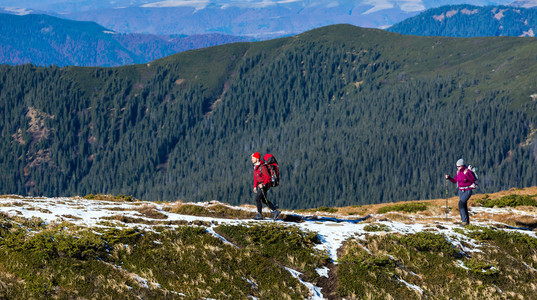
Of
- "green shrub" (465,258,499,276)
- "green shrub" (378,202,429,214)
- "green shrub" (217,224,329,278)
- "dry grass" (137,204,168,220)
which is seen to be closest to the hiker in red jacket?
"green shrub" (217,224,329,278)

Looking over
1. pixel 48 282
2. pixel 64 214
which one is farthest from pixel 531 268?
pixel 64 214

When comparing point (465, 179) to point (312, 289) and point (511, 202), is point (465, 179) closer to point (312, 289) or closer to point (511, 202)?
point (511, 202)

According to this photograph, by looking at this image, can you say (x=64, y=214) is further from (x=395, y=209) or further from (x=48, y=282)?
(x=395, y=209)

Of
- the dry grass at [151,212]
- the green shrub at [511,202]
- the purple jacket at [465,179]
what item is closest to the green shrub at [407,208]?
the green shrub at [511,202]

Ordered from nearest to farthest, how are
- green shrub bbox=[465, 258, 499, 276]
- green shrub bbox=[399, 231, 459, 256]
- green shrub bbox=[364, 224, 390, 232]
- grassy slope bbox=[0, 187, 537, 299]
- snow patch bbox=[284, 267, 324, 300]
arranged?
grassy slope bbox=[0, 187, 537, 299] → snow patch bbox=[284, 267, 324, 300] → green shrub bbox=[465, 258, 499, 276] → green shrub bbox=[399, 231, 459, 256] → green shrub bbox=[364, 224, 390, 232]

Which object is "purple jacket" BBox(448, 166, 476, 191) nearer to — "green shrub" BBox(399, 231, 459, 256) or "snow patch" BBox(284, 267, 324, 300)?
"green shrub" BBox(399, 231, 459, 256)

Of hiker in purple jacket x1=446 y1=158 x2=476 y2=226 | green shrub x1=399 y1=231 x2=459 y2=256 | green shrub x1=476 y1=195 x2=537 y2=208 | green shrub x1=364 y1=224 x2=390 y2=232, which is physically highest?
hiker in purple jacket x1=446 y1=158 x2=476 y2=226

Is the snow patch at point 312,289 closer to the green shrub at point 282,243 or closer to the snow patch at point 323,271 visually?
the green shrub at point 282,243

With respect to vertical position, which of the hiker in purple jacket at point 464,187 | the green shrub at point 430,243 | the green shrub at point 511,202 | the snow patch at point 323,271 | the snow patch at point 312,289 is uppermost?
the hiker in purple jacket at point 464,187

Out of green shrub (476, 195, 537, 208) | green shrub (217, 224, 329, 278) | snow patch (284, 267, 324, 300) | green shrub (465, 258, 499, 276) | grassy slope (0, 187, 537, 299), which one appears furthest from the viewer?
green shrub (476, 195, 537, 208)

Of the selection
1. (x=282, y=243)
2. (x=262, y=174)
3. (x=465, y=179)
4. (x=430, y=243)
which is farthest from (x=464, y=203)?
(x=282, y=243)

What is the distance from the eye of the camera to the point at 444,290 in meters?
22.3

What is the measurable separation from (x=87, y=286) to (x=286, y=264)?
8359mm

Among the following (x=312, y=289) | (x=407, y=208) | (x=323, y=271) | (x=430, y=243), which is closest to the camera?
(x=312, y=289)
